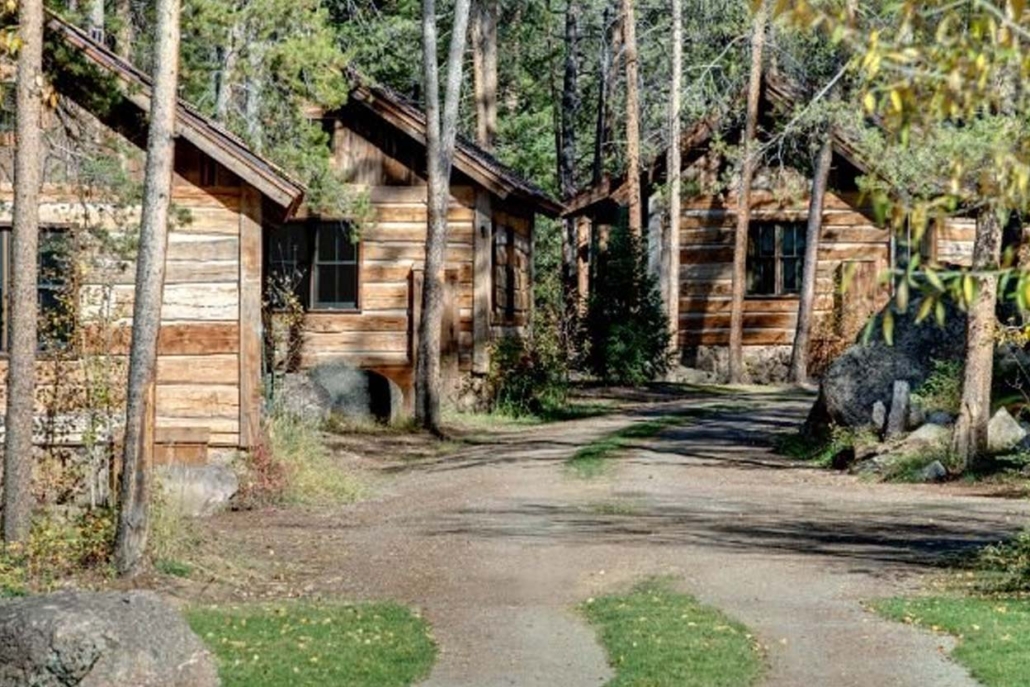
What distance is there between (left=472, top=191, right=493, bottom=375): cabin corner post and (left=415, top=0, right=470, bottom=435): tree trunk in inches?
113

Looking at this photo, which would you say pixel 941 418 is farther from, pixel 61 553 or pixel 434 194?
pixel 61 553

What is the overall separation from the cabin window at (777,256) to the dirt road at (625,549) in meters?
16.4

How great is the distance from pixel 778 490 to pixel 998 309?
21.9 ft

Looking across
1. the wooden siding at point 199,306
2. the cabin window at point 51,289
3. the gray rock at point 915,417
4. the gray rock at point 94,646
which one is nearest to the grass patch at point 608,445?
the gray rock at point 915,417

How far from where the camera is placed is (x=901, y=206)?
23.1ft

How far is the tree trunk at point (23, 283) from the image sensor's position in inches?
673

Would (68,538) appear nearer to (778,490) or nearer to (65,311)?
(65,311)

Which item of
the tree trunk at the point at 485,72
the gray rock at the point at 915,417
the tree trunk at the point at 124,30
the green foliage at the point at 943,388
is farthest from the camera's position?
the tree trunk at the point at 485,72

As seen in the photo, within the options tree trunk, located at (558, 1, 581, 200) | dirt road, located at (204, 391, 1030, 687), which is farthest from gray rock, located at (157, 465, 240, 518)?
tree trunk, located at (558, 1, 581, 200)

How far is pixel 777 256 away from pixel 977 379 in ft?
67.4

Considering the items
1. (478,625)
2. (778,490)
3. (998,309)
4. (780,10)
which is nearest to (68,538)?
(478,625)

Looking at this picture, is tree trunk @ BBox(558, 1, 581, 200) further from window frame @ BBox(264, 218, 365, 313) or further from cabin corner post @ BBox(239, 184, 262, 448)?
cabin corner post @ BBox(239, 184, 262, 448)

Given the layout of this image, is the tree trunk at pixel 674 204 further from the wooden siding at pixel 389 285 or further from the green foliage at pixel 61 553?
the green foliage at pixel 61 553

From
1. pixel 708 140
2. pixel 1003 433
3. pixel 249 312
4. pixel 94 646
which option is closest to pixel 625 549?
pixel 249 312
